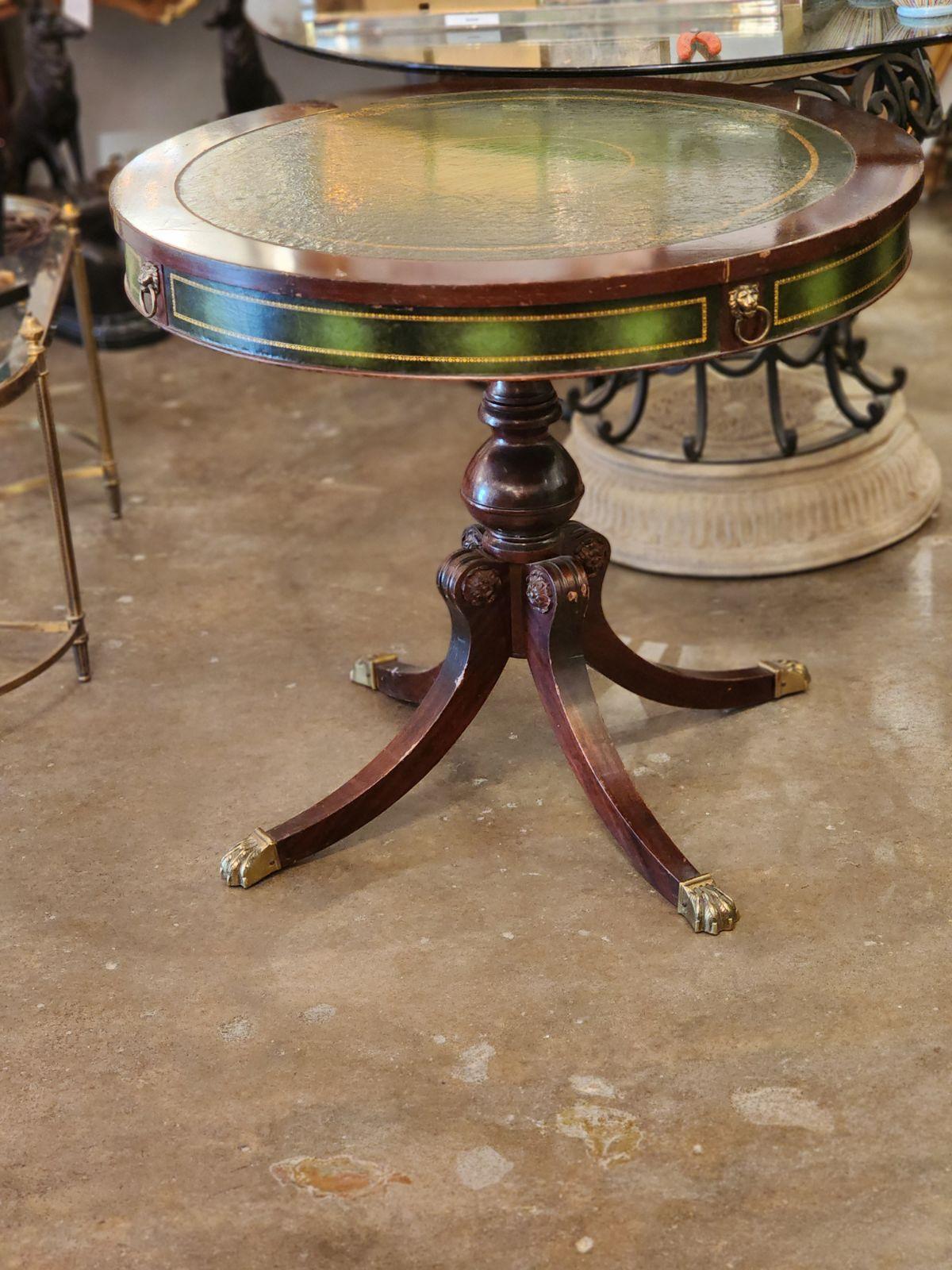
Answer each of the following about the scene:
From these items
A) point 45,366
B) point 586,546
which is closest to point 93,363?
point 45,366

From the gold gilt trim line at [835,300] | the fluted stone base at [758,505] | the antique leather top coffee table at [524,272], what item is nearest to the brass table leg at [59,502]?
the antique leather top coffee table at [524,272]

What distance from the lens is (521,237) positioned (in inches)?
69.8

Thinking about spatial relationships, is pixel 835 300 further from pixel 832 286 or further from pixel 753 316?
pixel 753 316

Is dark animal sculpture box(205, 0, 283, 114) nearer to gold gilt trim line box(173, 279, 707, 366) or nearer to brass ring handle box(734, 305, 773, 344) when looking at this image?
gold gilt trim line box(173, 279, 707, 366)

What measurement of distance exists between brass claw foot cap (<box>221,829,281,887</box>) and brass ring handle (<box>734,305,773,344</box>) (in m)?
0.97

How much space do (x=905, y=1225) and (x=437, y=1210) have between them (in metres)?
0.50

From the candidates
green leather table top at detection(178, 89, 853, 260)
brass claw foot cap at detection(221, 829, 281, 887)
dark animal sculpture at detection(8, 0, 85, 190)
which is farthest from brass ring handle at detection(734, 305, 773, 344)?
dark animal sculpture at detection(8, 0, 85, 190)

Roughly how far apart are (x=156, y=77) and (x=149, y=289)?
11.9ft

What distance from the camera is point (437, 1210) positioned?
1.68 m

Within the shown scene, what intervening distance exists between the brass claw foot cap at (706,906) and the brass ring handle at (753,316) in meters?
0.73

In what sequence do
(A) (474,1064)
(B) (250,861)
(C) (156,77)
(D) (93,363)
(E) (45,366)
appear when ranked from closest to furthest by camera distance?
(A) (474,1064)
(B) (250,861)
(E) (45,366)
(D) (93,363)
(C) (156,77)

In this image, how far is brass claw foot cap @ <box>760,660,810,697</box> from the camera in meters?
2.54

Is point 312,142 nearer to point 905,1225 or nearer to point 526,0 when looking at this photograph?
point 526,0

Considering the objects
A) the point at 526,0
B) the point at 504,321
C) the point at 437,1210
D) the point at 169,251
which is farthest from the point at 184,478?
the point at 437,1210
